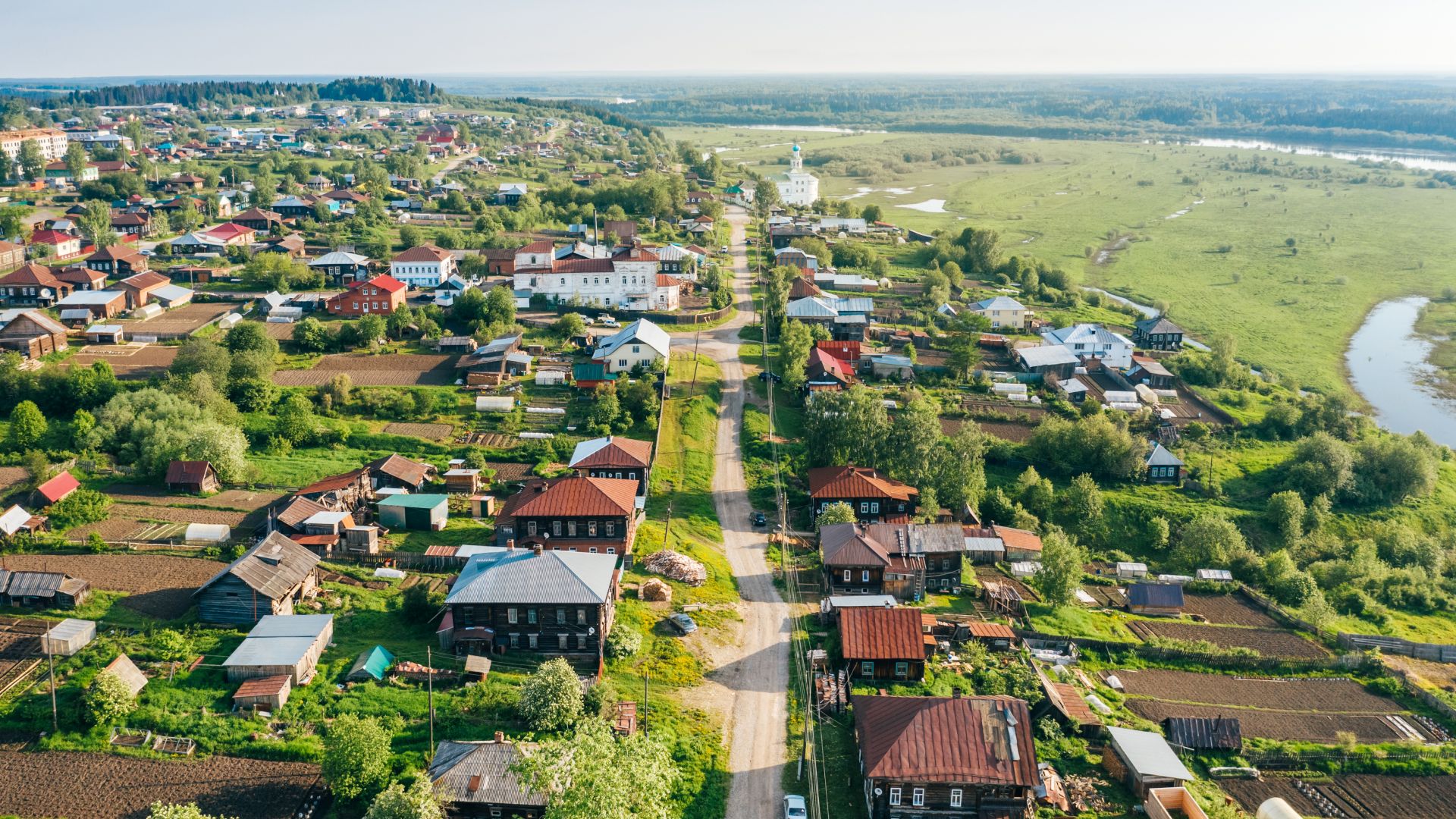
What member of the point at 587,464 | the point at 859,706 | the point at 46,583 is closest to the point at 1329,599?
the point at 859,706

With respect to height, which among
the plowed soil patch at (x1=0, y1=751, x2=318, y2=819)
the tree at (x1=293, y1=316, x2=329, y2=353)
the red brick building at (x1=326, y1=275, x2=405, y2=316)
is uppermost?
the red brick building at (x1=326, y1=275, x2=405, y2=316)

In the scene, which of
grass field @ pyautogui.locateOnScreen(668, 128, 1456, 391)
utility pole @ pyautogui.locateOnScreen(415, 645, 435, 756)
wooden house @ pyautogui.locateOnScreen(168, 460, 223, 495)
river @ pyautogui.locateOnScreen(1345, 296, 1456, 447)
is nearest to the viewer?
utility pole @ pyautogui.locateOnScreen(415, 645, 435, 756)

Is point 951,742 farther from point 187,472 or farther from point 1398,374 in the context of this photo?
point 1398,374

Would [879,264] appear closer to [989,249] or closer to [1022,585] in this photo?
[989,249]


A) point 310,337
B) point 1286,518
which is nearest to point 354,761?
point 1286,518

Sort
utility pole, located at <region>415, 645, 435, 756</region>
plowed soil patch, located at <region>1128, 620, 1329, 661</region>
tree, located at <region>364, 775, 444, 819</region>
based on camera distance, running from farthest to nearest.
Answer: plowed soil patch, located at <region>1128, 620, 1329, 661</region> < utility pole, located at <region>415, 645, 435, 756</region> < tree, located at <region>364, 775, 444, 819</region>

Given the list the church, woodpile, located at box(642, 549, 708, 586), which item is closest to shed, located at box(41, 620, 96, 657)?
woodpile, located at box(642, 549, 708, 586)

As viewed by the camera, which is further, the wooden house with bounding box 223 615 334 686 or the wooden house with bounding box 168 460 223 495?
the wooden house with bounding box 168 460 223 495

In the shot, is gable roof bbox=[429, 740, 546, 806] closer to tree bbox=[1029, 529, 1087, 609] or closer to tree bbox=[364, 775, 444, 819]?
tree bbox=[364, 775, 444, 819]
